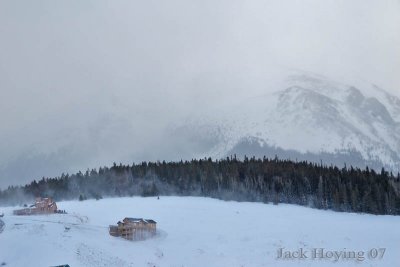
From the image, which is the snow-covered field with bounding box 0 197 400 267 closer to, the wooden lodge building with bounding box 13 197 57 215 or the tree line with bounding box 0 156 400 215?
the wooden lodge building with bounding box 13 197 57 215

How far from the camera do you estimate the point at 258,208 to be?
12162cm

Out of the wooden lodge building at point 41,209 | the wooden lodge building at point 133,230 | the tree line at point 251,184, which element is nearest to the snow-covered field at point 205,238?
the wooden lodge building at point 133,230

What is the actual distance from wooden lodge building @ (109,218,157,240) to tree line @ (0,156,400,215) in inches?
2055

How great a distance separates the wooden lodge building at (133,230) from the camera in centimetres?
9138

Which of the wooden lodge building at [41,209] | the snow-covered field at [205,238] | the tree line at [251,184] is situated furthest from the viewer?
the tree line at [251,184]

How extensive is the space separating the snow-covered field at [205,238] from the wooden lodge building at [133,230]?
75.0 inches

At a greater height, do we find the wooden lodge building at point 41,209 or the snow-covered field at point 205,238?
the wooden lodge building at point 41,209

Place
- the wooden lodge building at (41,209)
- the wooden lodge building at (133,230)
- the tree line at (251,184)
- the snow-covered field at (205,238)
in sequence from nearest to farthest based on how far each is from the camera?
the snow-covered field at (205,238), the wooden lodge building at (133,230), the wooden lodge building at (41,209), the tree line at (251,184)

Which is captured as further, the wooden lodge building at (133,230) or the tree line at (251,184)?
the tree line at (251,184)

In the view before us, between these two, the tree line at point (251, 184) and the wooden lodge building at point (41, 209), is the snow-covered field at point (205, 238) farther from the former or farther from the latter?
the tree line at point (251, 184)

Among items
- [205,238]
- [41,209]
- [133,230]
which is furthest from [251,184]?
[133,230]

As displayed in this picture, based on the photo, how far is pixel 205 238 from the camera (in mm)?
90938

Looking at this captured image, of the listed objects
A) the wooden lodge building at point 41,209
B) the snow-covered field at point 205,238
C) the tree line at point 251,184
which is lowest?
the snow-covered field at point 205,238

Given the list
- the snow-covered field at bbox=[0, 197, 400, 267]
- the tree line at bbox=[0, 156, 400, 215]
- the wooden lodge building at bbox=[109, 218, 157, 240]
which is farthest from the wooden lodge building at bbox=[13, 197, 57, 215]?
the tree line at bbox=[0, 156, 400, 215]
